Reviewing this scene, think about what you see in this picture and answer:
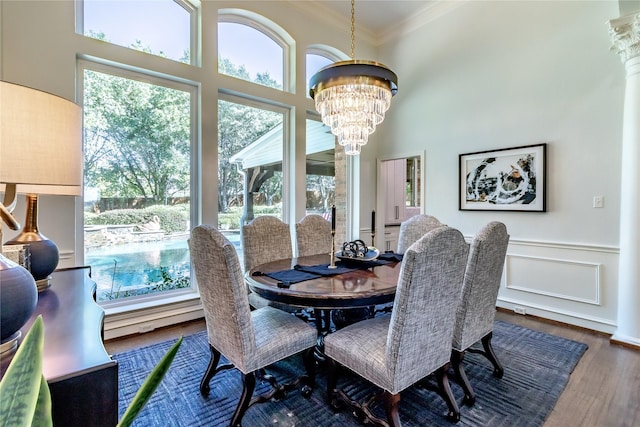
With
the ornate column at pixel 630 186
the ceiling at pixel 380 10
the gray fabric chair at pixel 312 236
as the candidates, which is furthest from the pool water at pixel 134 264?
the ornate column at pixel 630 186

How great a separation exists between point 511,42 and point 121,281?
16.6 ft

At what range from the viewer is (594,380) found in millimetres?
2180

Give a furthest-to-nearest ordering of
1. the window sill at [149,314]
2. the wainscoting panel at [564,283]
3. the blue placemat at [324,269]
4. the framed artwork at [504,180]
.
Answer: the framed artwork at [504,180]
the wainscoting panel at [564,283]
the window sill at [149,314]
the blue placemat at [324,269]

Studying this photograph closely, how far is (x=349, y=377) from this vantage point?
2.22m

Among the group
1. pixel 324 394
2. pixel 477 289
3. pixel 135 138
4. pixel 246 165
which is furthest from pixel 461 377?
pixel 135 138

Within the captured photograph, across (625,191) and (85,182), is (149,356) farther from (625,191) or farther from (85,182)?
(625,191)

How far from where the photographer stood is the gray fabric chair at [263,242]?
279 centimetres

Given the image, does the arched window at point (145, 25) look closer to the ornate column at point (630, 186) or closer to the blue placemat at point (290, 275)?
the blue placemat at point (290, 275)

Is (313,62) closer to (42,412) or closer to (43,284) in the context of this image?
(43,284)

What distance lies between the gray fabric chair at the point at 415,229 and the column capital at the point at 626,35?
221 centimetres

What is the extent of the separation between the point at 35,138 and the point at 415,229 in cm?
291

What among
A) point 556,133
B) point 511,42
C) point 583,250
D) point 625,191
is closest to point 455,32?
point 511,42

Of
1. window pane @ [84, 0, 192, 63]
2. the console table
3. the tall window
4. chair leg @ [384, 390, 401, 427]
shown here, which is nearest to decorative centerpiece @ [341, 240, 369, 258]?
chair leg @ [384, 390, 401, 427]

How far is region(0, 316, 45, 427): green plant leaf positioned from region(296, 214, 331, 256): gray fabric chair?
8.52ft
